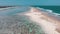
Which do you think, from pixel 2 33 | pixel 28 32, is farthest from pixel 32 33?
pixel 2 33

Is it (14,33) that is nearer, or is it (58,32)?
(14,33)

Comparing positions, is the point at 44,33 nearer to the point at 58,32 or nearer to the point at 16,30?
the point at 58,32

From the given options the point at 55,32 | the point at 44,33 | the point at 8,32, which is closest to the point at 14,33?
the point at 8,32

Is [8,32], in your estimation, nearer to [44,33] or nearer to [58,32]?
[44,33]

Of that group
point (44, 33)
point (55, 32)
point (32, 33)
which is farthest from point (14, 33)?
point (55, 32)

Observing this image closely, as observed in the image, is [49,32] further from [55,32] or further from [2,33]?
[2,33]

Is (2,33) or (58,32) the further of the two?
(58,32)

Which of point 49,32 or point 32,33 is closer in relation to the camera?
point 32,33
